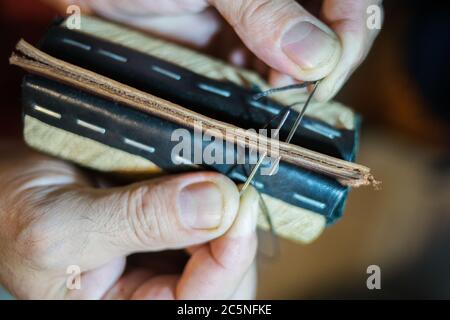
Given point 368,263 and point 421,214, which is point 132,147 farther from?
point 421,214

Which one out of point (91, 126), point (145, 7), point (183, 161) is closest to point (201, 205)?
point (183, 161)

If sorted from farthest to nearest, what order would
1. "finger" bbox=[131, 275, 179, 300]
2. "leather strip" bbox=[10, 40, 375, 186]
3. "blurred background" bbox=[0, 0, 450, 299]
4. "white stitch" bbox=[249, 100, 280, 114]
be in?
1. "blurred background" bbox=[0, 0, 450, 299]
2. "finger" bbox=[131, 275, 179, 300]
3. "white stitch" bbox=[249, 100, 280, 114]
4. "leather strip" bbox=[10, 40, 375, 186]

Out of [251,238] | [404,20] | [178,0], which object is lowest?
[251,238]

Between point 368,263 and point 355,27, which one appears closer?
point 355,27

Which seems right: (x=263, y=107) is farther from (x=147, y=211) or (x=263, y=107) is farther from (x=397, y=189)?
(x=397, y=189)

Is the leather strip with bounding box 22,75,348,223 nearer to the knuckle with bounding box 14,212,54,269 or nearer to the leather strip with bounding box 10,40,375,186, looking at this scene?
the leather strip with bounding box 10,40,375,186

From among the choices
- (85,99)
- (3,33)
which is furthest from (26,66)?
(3,33)

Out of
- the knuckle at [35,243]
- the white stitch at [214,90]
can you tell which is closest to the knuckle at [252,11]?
the white stitch at [214,90]

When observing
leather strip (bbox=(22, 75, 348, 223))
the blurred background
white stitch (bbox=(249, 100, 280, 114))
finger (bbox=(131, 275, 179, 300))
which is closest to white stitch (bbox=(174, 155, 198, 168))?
leather strip (bbox=(22, 75, 348, 223))
